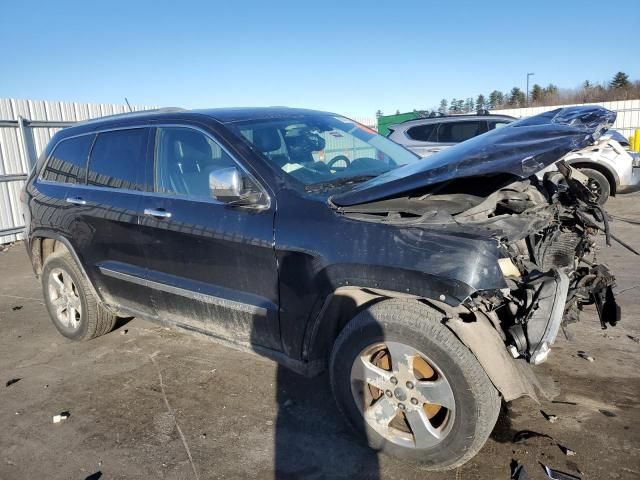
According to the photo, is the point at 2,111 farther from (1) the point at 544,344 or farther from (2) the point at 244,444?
(1) the point at 544,344

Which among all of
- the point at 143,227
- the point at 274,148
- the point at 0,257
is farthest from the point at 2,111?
the point at 274,148

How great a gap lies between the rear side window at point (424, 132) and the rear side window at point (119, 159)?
7281mm

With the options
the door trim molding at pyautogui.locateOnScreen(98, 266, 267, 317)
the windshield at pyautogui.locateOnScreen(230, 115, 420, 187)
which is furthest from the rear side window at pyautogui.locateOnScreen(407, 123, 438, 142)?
the door trim molding at pyautogui.locateOnScreen(98, 266, 267, 317)

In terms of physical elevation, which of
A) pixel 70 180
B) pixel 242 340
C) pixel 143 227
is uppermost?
pixel 70 180

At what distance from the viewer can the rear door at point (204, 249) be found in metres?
3.06

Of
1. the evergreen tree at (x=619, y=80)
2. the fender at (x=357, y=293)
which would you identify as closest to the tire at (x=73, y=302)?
the fender at (x=357, y=293)

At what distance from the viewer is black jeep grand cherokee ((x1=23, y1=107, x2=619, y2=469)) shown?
8.14ft

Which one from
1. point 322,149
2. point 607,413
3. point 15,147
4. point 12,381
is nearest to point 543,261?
point 607,413

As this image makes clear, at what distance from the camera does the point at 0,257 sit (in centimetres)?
888

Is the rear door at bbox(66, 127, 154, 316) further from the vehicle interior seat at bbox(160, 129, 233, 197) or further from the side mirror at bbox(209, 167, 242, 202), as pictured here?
the side mirror at bbox(209, 167, 242, 202)

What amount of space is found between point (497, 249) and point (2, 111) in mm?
10178

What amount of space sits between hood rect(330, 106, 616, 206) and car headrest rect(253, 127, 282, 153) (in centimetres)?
70

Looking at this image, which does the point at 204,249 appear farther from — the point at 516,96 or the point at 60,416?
the point at 516,96

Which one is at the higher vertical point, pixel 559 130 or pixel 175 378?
pixel 559 130
